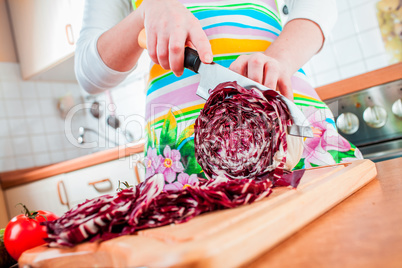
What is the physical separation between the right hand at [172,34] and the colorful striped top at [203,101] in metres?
0.11

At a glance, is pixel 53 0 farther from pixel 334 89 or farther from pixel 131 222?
pixel 131 222

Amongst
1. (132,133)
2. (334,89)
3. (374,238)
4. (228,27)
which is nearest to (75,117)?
(132,133)

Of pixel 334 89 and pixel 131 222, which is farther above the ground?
pixel 334 89

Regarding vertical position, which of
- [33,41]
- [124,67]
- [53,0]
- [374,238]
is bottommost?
[374,238]

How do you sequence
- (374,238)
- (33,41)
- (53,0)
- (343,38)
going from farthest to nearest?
1. (33,41)
2. (53,0)
3. (343,38)
4. (374,238)

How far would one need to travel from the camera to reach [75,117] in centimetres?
285

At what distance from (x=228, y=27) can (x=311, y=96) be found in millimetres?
248

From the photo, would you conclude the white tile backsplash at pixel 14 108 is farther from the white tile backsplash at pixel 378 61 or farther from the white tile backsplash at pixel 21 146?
the white tile backsplash at pixel 378 61

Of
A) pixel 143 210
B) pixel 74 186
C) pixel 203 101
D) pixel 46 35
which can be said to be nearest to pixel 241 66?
pixel 203 101

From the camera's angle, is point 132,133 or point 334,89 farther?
point 132,133

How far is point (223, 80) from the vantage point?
2.11 feet

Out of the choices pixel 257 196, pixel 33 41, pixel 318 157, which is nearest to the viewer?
pixel 257 196

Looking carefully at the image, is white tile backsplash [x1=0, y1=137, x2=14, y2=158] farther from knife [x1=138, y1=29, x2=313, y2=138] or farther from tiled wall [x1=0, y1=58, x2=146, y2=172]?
knife [x1=138, y1=29, x2=313, y2=138]

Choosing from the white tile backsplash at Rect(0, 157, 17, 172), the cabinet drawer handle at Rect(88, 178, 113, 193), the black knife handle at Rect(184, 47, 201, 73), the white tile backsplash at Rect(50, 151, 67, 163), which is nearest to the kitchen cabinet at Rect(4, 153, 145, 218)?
the cabinet drawer handle at Rect(88, 178, 113, 193)
